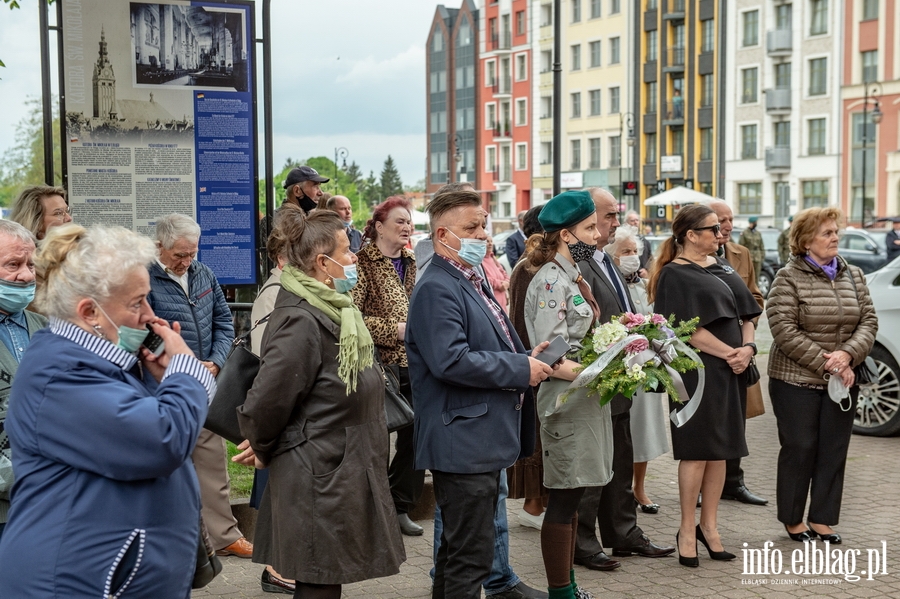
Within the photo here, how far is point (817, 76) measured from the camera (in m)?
57.1

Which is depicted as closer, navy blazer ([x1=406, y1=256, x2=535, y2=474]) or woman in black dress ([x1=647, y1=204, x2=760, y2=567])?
navy blazer ([x1=406, y1=256, x2=535, y2=474])

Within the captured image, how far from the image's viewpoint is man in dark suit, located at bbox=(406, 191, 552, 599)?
4.51m

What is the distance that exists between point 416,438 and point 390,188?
138069 millimetres

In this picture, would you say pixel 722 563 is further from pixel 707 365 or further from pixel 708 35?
pixel 708 35

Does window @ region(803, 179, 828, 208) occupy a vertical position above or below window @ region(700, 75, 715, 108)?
below

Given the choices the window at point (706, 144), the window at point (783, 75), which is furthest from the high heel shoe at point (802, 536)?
the window at point (706, 144)

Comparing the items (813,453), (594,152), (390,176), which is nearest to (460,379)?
(813,453)

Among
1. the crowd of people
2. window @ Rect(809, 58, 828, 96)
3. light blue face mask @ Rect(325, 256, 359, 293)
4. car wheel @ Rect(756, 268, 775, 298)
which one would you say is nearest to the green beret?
the crowd of people

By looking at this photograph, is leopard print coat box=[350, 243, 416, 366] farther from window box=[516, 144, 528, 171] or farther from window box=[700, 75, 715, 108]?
window box=[516, 144, 528, 171]

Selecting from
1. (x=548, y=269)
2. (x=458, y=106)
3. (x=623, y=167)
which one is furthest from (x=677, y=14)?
(x=548, y=269)

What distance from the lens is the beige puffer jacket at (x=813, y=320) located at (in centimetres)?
663

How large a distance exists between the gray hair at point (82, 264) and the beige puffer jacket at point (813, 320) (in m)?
4.64

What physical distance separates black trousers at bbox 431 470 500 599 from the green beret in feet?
5.14

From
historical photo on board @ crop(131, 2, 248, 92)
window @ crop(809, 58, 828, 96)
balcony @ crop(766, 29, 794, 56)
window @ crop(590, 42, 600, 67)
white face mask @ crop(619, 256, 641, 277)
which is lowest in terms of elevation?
white face mask @ crop(619, 256, 641, 277)
